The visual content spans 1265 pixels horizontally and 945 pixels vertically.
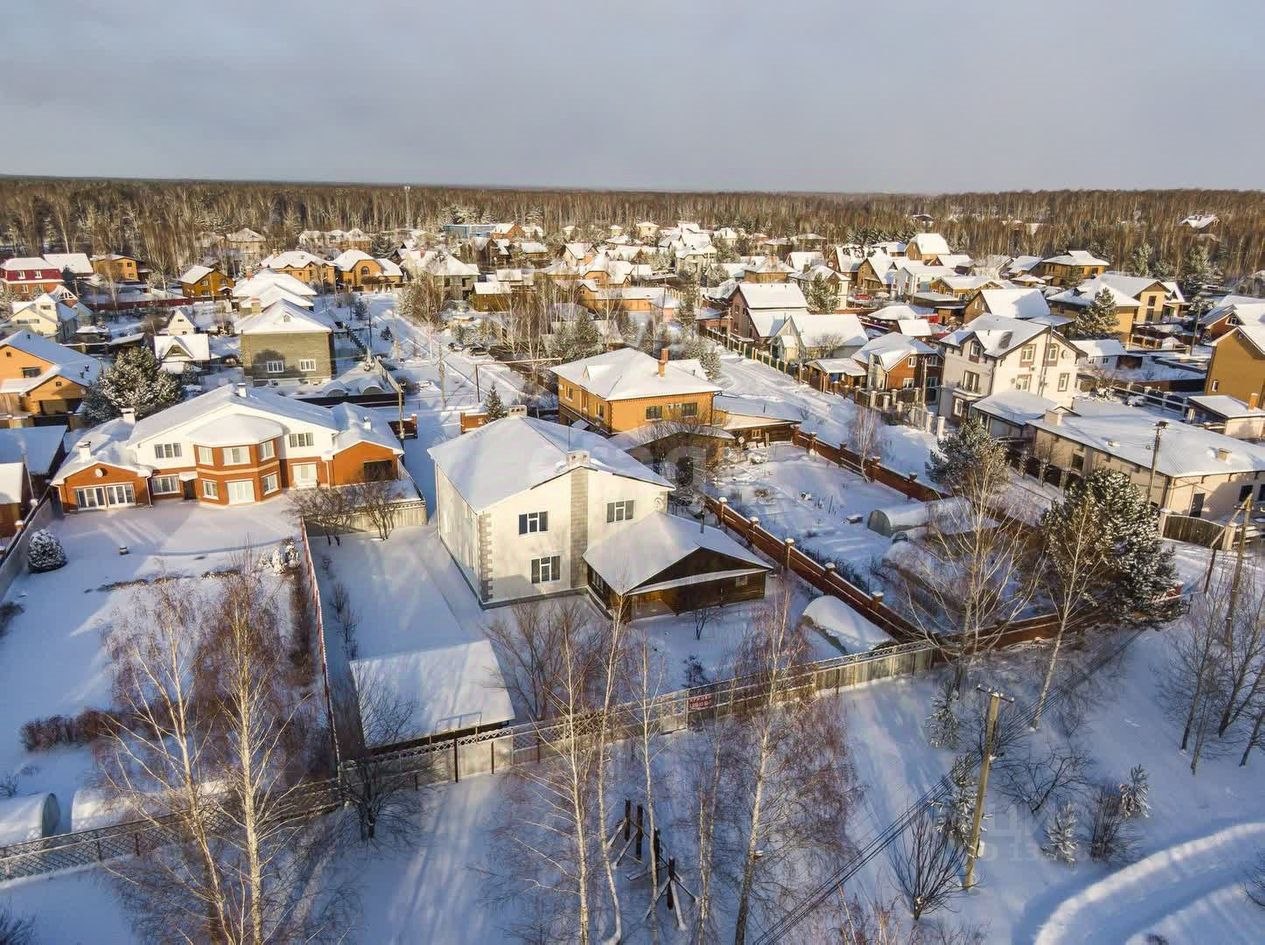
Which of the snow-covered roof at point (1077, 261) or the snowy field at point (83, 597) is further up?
the snow-covered roof at point (1077, 261)

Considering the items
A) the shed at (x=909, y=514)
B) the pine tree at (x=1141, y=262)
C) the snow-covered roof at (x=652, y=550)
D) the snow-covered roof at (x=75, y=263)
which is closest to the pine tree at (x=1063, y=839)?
the snow-covered roof at (x=652, y=550)

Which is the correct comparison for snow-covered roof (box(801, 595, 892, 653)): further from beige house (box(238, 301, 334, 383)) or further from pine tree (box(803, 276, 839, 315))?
pine tree (box(803, 276, 839, 315))

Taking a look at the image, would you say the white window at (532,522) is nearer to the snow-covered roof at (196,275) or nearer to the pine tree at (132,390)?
the pine tree at (132,390)

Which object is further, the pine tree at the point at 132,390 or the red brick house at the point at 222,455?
the pine tree at the point at 132,390

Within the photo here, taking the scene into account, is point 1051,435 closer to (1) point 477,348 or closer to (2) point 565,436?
(2) point 565,436

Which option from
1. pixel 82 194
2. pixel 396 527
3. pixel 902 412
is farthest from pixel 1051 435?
pixel 82 194

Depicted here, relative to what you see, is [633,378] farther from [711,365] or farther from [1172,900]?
[1172,900]

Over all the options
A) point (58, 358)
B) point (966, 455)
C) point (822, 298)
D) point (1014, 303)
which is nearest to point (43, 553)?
point (58, 358)
